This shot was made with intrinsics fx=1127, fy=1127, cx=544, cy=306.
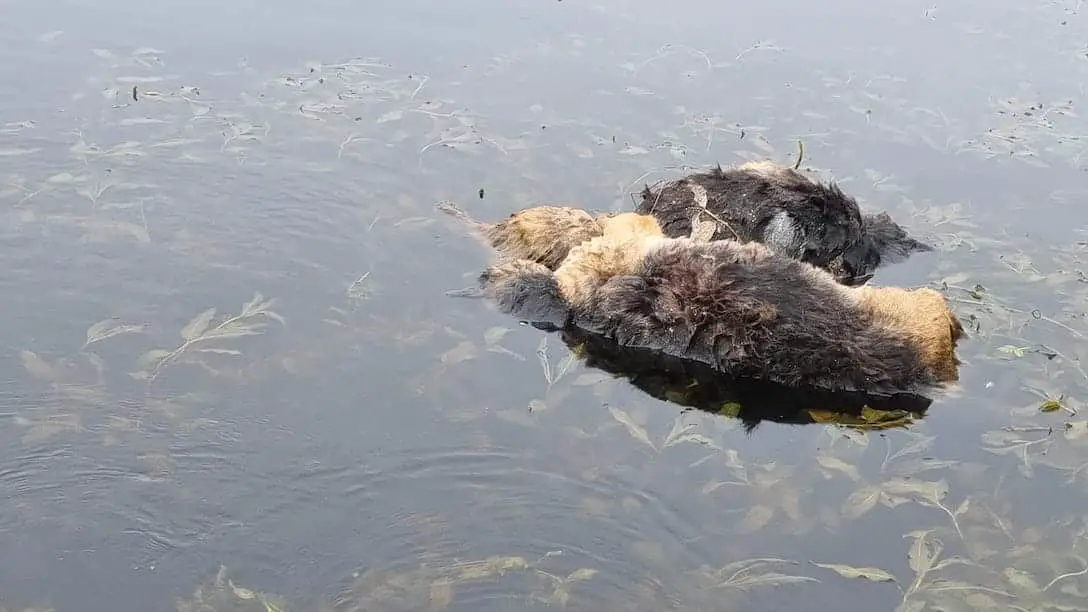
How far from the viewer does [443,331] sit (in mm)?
6168

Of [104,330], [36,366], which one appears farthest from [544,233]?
[36,366]

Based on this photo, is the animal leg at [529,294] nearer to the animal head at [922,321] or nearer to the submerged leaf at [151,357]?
the animal head at [922,321]

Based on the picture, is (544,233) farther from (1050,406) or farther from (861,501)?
(1050,406)

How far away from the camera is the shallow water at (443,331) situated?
4664mm

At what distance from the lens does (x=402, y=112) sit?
8.68 metres

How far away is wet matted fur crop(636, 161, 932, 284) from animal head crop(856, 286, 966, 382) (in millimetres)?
842

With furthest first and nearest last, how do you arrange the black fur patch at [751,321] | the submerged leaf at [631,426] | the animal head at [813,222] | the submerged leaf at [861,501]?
the animal head at [813,222] < the black fur patch at [751,321] < the submerged leaf at [631,426] < the submerged leaf at [861,501]

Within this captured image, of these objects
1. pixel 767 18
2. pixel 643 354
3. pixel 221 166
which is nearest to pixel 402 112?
pixel 221 166

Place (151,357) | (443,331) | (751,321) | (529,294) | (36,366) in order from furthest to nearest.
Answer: (529,294)
(443,331)
(751,321)
(151,357)
(36,366)

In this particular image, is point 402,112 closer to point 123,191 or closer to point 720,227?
point 123,191

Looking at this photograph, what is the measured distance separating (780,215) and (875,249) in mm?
730

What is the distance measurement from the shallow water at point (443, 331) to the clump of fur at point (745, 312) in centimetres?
29

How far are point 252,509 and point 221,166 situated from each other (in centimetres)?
349

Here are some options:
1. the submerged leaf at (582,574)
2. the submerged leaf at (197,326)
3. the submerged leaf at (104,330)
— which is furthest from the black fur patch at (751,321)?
the submerged leaf at (104,330)
